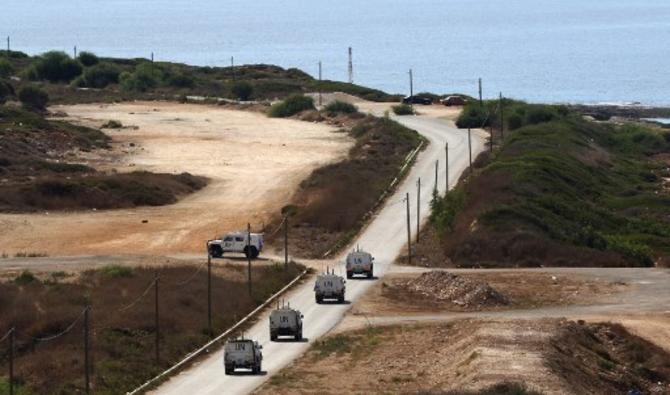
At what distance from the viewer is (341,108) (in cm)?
15425

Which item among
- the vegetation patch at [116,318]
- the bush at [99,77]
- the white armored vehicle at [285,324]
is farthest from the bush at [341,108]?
the white armored vehicle at [285,324]

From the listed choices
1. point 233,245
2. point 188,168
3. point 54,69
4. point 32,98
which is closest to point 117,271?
point 233,245

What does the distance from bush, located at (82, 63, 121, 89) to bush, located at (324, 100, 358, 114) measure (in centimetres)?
4654

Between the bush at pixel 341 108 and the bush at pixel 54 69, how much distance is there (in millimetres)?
52346

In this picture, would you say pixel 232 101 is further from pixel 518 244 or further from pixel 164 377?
pixel 164 377

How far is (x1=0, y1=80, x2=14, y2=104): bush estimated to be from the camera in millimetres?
162125

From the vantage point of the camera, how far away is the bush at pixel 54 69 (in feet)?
645

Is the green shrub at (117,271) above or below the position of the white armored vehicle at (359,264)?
above

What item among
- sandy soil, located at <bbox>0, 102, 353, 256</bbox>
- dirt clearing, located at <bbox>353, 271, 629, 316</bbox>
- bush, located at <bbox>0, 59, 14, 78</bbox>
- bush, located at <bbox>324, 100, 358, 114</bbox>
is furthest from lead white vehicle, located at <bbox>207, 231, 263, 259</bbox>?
bush, located at <bbox>0, 59, 14, 78</bbox>

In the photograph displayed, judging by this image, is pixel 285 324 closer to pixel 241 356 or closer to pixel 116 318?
pixel 116 318

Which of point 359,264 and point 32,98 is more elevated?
point 32,98

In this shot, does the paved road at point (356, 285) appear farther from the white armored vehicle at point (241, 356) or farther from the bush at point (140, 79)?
the bush at point (140, 79)

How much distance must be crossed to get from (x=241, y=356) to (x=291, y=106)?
108 m

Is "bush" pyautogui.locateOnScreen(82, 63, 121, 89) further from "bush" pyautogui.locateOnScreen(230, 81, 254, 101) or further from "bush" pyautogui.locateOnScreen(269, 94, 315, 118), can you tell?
"bush" pyautogui.locateOnScreen(269, 94, 315, 118)
